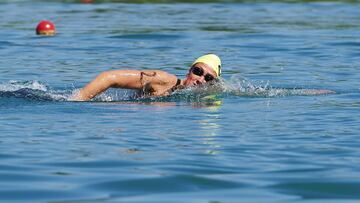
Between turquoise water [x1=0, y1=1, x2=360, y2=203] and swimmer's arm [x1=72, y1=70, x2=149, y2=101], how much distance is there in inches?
5.9

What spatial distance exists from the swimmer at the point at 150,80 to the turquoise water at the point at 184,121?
196mm

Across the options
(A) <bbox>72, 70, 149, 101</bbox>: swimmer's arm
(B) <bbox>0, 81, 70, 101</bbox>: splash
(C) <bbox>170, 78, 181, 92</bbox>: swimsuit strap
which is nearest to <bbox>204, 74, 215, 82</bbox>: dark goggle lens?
(C) <bbox>170, 78, 181, 92</bbox>: swimsuit strap

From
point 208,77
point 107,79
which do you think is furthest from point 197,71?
point 107,79

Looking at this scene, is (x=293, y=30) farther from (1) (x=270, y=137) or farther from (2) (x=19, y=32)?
(1) (x=270, y=137)

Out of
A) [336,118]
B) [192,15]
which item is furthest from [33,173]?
[192,15]

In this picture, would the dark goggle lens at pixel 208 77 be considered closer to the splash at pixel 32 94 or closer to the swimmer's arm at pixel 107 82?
the swimmer's arm at pixel 107 82

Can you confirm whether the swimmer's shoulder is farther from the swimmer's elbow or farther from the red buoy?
the red buoy

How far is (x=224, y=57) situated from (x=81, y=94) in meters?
7.32

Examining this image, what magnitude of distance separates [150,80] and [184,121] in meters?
2.10

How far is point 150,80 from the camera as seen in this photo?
1445cm

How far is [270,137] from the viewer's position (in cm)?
1134

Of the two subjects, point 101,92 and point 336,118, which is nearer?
point 336,118

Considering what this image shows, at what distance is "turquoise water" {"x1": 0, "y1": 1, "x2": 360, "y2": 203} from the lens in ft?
29.3

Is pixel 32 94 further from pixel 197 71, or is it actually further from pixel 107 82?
pixel 197 71
